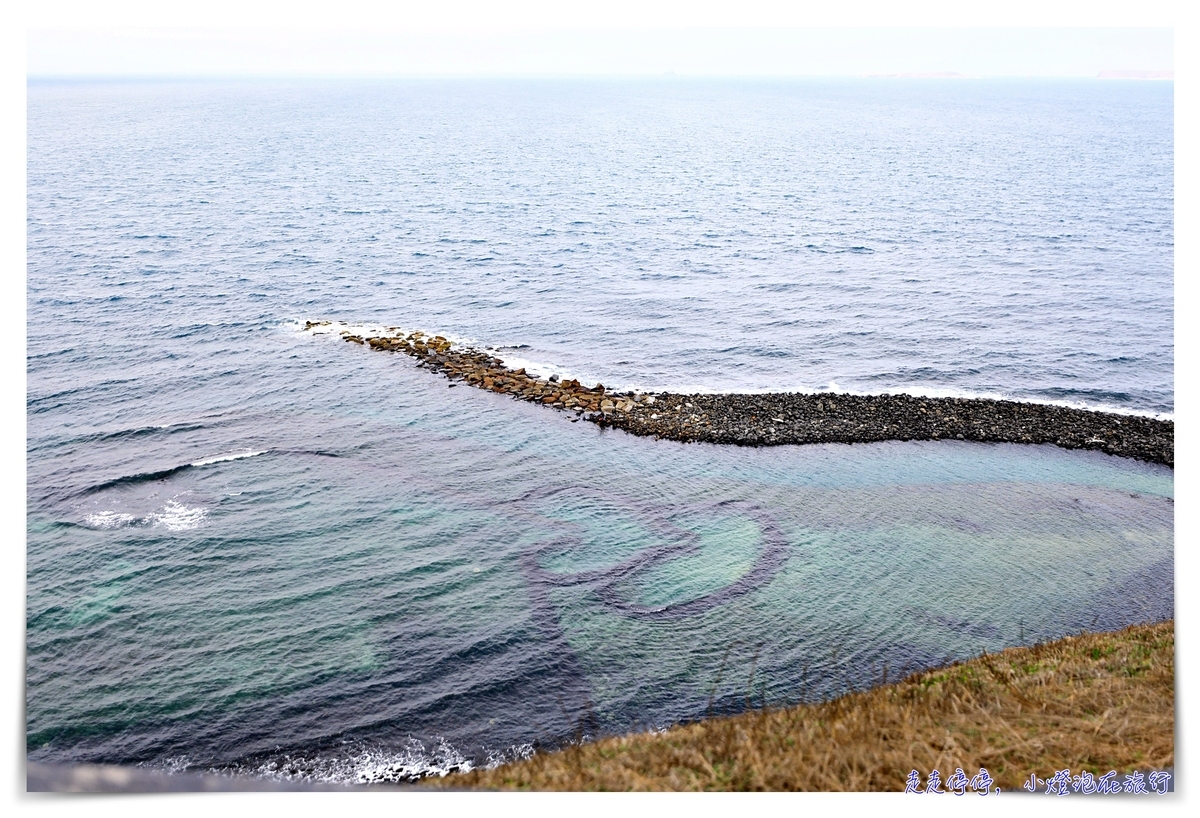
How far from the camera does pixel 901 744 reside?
10133 mm

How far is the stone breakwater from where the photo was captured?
105ft

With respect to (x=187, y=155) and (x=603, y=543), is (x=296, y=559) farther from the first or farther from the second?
(x=187, y=155)

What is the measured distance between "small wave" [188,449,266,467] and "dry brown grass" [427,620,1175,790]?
63.8 ft

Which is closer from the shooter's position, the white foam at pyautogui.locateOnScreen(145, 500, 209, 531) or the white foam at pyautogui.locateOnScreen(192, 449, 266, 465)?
the white foam at pyautogui.locateOnScreen(145, 500, 209, 531)

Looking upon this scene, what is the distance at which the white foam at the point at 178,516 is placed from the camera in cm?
2316

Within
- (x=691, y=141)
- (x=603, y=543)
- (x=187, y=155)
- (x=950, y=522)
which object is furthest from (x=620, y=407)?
(x=691, y=141)

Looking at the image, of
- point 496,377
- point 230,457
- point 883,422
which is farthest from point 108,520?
point 883,422

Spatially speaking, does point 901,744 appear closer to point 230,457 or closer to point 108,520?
point 108,520

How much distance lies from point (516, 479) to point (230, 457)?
9616 millimetres

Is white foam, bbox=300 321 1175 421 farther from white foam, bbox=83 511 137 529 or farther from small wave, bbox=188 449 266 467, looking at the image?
white foam, bbox=83 511 137 529

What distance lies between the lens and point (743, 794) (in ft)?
32.1

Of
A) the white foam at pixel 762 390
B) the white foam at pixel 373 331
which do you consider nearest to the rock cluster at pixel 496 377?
the white foam at pixel 373 331

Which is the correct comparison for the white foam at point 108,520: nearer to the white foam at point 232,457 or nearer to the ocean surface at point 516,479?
the ocean surface at point 516,479

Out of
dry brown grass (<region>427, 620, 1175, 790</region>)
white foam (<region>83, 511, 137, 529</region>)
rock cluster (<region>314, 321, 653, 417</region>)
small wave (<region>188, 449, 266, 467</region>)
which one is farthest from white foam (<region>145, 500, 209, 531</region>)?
dry brown grass (<region>427, 620, 1175, 790</region>)
